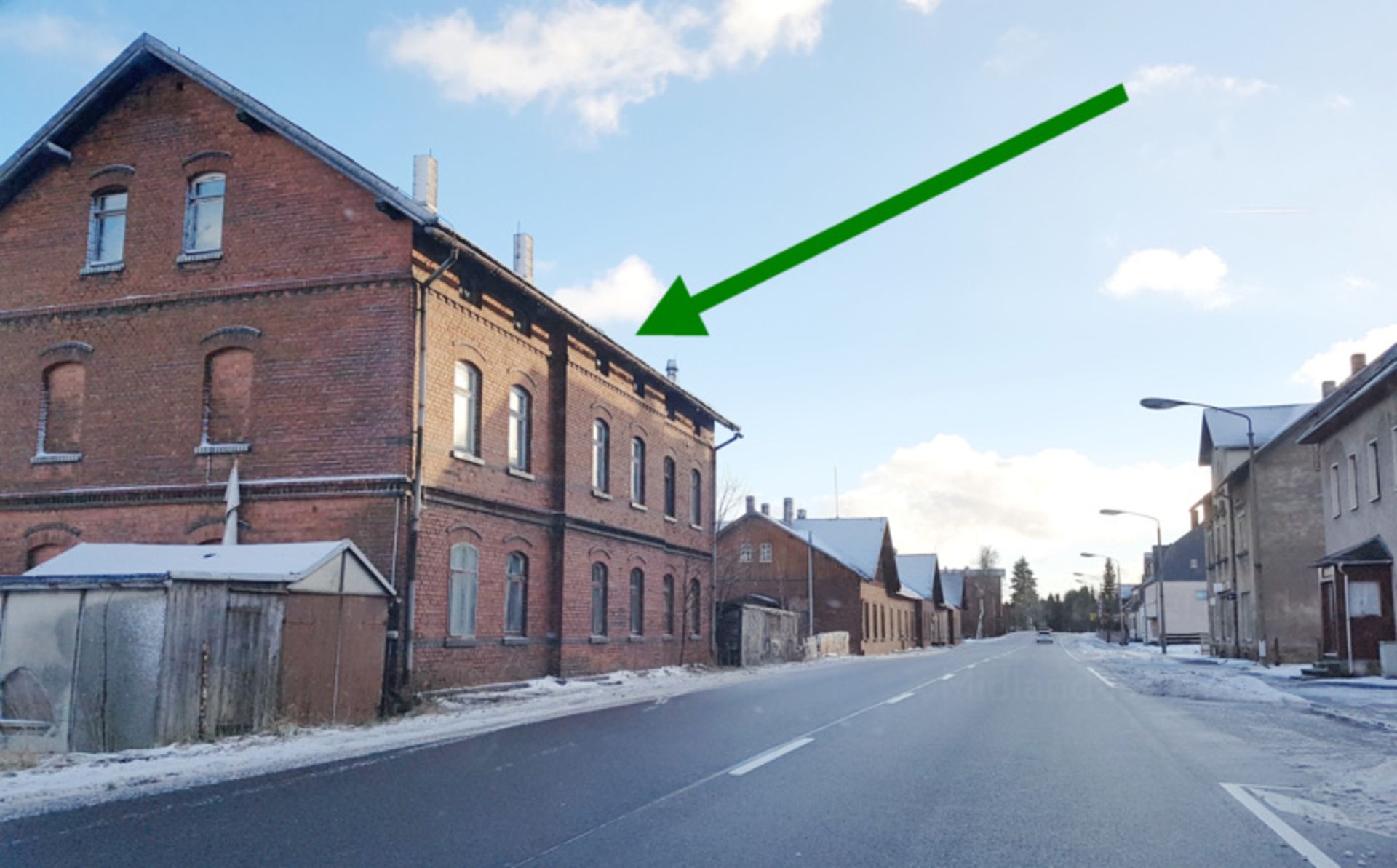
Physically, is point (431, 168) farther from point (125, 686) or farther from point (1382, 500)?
point (1382, 500)

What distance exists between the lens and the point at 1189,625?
8756 cm

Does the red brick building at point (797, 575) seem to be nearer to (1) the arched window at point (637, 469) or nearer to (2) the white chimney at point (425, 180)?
(1) the arched window at point (637, 469)

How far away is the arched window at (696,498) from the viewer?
1342 inches

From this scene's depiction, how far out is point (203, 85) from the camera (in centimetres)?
2034

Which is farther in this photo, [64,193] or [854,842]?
[64,193]

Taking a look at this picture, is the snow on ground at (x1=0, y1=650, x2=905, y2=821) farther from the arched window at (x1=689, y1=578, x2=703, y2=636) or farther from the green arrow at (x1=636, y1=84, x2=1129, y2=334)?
the arched window at (x1=689, y1=578, x2=703, y2=636)

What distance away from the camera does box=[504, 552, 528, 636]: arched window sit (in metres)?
22.0

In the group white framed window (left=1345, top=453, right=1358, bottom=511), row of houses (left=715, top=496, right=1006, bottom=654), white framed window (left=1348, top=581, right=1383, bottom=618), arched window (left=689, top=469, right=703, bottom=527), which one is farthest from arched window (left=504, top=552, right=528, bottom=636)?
row of houses (left=715, top=496, right=1006, bottom=654)

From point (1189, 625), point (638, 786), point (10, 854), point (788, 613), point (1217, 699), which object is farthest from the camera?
point (1189, 625)

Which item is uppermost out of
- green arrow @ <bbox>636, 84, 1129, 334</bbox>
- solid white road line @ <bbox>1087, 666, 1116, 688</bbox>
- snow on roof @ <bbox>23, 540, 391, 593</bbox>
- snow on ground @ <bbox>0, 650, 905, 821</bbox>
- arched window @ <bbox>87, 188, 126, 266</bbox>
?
arched window @ <bbox>87, 188, 126, 266</bbox>

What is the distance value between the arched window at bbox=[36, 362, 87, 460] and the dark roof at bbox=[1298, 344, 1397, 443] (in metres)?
25.6

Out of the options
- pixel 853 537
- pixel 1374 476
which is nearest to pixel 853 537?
pixel 853 537

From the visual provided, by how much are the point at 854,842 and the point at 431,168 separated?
57.5 ft

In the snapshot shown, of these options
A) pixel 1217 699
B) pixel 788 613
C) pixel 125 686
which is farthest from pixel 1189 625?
pixel 125 686
